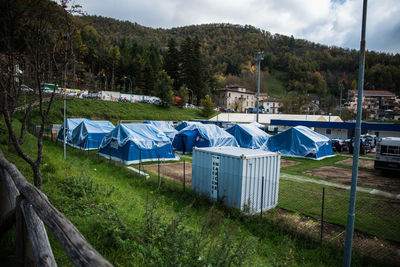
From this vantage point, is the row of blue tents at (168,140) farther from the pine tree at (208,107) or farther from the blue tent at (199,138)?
the pine tree at (208,107)

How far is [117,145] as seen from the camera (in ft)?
56.7

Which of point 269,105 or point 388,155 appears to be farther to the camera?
point 269,105

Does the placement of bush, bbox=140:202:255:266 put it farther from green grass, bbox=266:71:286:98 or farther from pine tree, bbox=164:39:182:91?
green grass, bbox=266:71:286:98

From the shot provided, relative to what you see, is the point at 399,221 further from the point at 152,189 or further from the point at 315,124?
the point at 315,124

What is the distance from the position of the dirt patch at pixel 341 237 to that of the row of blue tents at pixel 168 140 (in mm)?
10694

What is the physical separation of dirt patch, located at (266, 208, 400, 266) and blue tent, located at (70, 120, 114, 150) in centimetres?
1689

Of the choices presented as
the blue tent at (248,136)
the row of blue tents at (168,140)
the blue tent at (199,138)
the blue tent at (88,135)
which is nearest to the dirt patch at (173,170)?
the row of blue tents at (168,140)

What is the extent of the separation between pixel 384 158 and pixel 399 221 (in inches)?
373

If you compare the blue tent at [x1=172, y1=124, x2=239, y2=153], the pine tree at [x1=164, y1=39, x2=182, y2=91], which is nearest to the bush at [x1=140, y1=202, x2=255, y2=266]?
the blue tent at [x1=172, y1=124, x2=239, y2=153]

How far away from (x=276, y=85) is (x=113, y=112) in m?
152

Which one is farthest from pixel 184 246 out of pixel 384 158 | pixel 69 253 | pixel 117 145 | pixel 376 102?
pixel 376 102

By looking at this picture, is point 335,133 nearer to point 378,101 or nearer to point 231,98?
point 231,98

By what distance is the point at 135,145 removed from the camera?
16766mm

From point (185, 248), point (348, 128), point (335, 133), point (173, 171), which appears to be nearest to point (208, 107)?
point (335, 133)
